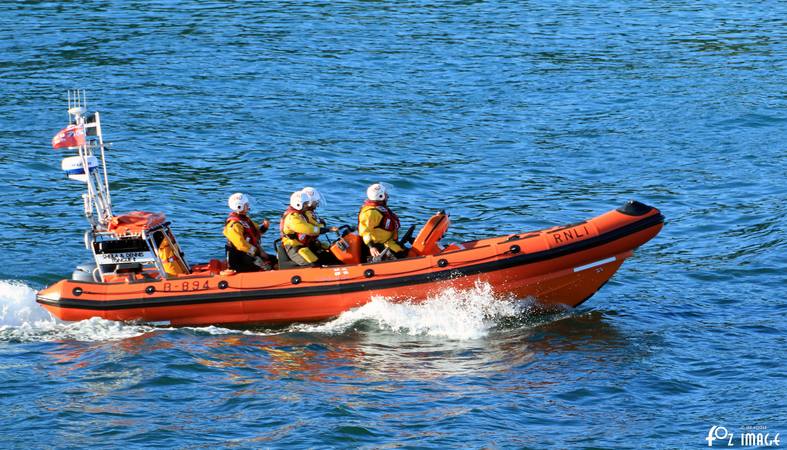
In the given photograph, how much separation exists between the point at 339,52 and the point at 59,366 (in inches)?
595

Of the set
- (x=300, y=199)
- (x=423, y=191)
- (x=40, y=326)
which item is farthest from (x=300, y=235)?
(x=423, y=191)

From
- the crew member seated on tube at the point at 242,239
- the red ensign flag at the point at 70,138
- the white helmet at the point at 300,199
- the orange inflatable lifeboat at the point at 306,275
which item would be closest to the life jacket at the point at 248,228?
the crew member seated on tube at the point at 242,239

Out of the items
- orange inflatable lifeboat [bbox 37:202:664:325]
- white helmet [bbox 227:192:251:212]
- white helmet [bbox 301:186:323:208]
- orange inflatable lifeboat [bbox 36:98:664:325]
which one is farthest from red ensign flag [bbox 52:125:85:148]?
white helmet [bbox 301:186:323:208]

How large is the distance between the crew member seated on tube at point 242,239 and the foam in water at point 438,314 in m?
1.13

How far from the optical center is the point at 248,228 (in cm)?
1429

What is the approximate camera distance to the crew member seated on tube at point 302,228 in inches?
556

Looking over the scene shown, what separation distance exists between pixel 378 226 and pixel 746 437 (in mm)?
4774

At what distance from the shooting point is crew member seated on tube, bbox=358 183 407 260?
14.2m

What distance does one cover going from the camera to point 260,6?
30.7m

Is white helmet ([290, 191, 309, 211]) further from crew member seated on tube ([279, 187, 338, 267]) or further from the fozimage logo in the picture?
the fozimage logo

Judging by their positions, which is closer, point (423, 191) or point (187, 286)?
point (187, 286)

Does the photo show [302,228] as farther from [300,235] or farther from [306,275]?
[306,275]

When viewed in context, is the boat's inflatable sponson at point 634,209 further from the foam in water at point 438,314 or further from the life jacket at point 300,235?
the life jacket at point 300,235

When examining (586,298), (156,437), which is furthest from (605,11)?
(156,437)
